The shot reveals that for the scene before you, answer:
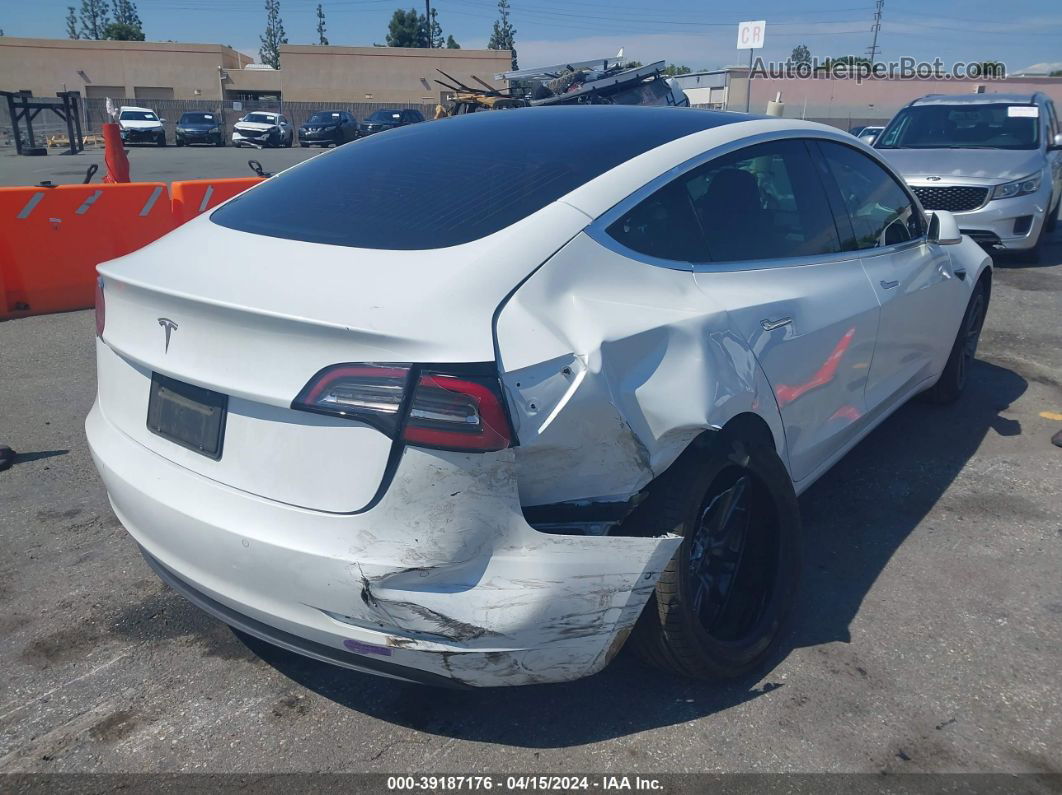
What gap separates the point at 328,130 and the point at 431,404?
36.7m

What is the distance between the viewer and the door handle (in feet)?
9.33

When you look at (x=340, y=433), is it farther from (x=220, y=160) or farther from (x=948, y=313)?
(x=220, y=160)

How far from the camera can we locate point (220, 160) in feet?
95.1

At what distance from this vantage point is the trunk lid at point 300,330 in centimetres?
207

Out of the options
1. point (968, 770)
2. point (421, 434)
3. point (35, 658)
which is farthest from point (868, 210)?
point (35, 658)

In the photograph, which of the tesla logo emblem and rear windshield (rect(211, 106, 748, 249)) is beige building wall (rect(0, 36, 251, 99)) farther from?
the tesla logo emblem

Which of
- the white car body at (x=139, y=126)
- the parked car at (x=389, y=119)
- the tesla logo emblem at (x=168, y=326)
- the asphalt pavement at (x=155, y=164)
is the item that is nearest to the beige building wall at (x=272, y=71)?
the white car body at (x=139, y=126)

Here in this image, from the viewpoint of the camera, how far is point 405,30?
8969 centimetres

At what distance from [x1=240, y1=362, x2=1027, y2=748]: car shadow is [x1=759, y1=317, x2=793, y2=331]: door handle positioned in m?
1.04

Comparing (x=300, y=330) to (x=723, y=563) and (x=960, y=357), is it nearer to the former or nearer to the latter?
(x=723, y=563)

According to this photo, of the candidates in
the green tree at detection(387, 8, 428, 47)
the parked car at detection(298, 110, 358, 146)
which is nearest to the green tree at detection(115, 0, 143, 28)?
the green tree at detection(387, 8, 428, 47)

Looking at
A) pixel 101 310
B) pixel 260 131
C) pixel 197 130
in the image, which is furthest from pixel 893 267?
pixel 197 130

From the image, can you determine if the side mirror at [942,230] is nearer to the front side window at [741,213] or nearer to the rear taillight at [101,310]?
the front side window at [741,213]

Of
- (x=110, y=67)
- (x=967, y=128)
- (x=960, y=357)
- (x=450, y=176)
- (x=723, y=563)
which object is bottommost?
(x=723, y=563)
